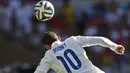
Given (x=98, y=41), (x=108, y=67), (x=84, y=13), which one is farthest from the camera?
(x=84, y=13)

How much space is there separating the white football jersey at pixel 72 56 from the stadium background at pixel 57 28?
7.41 m

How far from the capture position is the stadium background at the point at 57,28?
16.8m

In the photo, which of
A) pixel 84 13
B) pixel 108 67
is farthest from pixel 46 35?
pixel 84 13

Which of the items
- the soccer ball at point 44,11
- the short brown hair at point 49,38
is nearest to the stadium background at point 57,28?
the soccer ball at point 44,11

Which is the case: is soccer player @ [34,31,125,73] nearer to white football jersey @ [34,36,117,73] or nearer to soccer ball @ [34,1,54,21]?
white football jersey @ [34,36,117,73]

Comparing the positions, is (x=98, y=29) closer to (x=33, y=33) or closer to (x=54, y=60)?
(x=33, y=33)

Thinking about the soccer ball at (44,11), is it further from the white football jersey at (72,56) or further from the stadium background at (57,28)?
the stadium background at (57,28)

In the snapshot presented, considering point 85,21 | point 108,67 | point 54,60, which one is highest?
point 54,60

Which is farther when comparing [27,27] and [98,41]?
[27,27]

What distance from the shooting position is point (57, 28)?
17.3 m

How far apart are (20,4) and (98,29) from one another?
101 inches

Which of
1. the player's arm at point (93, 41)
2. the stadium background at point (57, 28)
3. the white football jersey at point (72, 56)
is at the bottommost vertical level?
the stadium background at point (57, 28)

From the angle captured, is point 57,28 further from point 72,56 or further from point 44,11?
point 72,56

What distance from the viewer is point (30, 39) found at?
17.3 m
